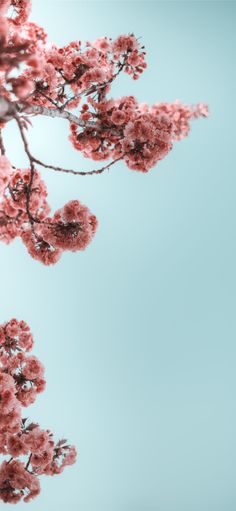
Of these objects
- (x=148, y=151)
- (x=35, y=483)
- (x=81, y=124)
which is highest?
(x=81, y=124)

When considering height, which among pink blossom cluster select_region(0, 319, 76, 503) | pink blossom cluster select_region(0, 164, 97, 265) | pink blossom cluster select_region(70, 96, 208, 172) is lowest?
pink blossom cluster select_region(0, 319, 76, 503)

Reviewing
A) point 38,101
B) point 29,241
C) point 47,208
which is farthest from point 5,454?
point 38,101

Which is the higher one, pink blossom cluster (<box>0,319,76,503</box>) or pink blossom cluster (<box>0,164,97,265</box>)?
pink blossom cluster (<box>0,164,97,265</box>)

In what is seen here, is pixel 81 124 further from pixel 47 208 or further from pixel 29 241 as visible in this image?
pixel 29 241

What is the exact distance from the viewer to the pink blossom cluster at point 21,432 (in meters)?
5.20

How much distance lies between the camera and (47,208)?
547 centimetres

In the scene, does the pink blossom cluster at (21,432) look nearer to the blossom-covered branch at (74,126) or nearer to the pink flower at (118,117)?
the blossom-covered branch at (74,126)

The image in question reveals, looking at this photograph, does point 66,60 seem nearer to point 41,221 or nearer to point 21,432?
point 41,221

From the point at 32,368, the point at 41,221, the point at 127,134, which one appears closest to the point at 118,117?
the point at 127,134

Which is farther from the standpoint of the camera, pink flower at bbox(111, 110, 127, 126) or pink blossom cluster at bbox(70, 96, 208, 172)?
pink flower at bbox(111, 110, 127, 126)

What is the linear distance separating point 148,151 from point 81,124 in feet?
4.80

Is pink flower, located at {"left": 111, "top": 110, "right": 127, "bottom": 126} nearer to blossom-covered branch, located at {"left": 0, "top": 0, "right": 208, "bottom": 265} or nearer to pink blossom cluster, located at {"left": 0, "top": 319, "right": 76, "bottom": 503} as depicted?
blossom-covered branch, located at {"left": 0, "top": 0, "right": 208, "bottom": 265}

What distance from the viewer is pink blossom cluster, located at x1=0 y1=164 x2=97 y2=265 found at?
16.0ft

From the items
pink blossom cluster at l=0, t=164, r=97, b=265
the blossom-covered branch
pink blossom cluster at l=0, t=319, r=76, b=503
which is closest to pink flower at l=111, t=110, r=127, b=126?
the blossom-covered branch
